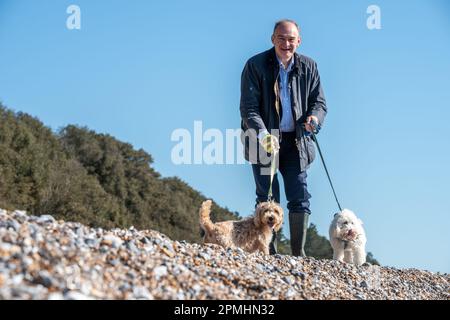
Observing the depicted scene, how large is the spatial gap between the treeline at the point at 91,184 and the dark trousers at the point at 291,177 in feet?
49.6

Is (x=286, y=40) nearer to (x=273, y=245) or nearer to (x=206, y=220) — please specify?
(x=206, y=220)

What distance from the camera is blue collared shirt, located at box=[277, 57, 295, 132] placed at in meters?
9.47

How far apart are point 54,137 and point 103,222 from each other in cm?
801

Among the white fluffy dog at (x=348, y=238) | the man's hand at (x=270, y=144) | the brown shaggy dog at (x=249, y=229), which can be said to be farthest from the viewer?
the white fluffy dog at (x=348, y=238)

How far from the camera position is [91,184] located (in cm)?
3631

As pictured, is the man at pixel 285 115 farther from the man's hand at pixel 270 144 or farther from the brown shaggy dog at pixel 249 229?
the brown shaggy dog at pixel 249 229

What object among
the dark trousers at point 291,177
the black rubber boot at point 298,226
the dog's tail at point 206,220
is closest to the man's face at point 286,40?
the dark trousers at point 291,177

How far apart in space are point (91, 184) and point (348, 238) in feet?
87.7

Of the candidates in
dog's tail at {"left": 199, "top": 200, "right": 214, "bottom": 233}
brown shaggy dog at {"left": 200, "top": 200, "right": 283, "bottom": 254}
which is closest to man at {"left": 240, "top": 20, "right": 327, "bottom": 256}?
brown shaggy dog at {"left": 200, "top": 200, "right": 283, "bottom": 254}

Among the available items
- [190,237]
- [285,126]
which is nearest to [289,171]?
[285,126]

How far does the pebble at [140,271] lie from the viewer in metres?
5.27

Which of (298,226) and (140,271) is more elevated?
(298,226)

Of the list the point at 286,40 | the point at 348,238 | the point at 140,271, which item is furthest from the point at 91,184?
the point at 140,271
